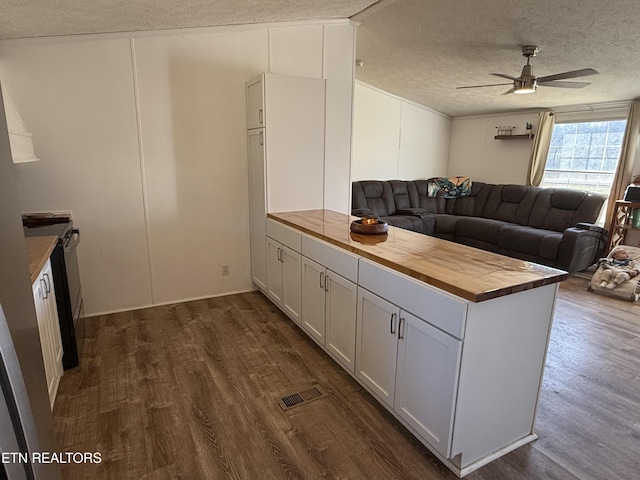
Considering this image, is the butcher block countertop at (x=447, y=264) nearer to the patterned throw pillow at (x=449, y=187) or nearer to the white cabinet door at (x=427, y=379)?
the white cabinet door at (x=427, y=379)

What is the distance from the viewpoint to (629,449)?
6.51 ft

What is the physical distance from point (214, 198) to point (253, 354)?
66.3 inches

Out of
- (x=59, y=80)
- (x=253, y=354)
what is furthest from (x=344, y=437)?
(x=59, y=80)

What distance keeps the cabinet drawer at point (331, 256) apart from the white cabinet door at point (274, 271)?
1.79 feet

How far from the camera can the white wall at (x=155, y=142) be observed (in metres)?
3.18

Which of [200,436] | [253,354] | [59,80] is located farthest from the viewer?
[59,80]

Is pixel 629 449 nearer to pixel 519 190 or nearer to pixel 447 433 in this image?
pixel 447 433

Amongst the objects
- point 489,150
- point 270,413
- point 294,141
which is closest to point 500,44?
point 294,141

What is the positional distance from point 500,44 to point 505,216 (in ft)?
9.78

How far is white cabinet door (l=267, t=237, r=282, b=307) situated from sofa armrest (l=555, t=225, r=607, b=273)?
11.2 ft

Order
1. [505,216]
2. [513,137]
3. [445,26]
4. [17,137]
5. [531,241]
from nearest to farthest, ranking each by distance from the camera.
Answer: [17,137], [445,26], [531,241], [505,216], [513,137]

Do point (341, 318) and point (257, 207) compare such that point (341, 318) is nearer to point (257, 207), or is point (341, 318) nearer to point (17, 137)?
point (257, 207)

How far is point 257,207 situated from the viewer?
150 inches

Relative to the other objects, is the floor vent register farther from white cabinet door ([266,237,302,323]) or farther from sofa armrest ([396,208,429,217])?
sofa armrest ([396,208,429,217])
